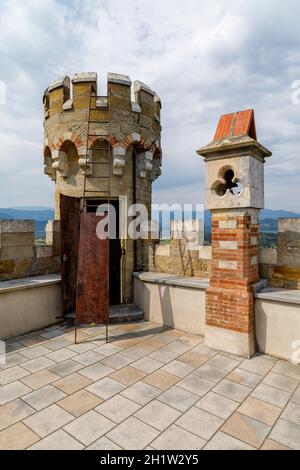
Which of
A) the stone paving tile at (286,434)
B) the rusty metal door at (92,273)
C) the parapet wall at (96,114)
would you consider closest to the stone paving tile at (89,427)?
the stone paving tile at (286,434)

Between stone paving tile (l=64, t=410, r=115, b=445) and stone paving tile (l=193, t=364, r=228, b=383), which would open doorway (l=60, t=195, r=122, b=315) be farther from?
stone paving tile (l=64, t=410, r=115, b=445)

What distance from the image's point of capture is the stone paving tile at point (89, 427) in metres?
2.78

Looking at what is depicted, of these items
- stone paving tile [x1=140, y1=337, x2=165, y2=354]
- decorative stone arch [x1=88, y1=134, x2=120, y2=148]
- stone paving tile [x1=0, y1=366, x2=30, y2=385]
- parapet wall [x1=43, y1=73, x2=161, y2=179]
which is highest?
parapet wall [x1=43, y1=73, x2=161, y2=179]

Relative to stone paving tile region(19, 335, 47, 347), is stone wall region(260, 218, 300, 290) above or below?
above

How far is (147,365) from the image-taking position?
4.31m

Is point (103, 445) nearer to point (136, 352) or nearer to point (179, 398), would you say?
point (179, 398)

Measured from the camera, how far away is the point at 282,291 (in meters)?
4.84

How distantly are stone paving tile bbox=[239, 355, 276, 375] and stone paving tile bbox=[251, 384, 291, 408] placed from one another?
0.42 m

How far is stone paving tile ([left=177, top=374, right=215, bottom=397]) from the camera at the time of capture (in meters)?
3.62

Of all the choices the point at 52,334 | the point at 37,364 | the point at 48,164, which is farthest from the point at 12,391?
the point at 48,164

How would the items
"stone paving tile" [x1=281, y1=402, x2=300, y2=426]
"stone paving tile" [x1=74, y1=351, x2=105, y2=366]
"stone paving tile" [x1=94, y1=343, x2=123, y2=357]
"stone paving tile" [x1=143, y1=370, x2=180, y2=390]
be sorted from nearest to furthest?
"stone paving tile" [x1=281, y1=402, x2=300, y2=426]
"stone paving tile" [x1=143, y1=370, x2=180, y2=390]
"stone paving tile" [x1=74, y1=351, x2=105, y2=366]
"stone paving tile" [x1=94, y1=343, x2=123, y2=357]

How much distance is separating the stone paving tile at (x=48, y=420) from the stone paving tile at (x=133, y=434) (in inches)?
22.7

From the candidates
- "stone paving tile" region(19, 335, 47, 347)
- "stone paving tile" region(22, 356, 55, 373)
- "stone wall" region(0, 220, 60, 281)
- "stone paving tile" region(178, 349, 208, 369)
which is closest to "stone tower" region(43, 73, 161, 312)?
"stone wall" region(0, 220, 60, 281)
